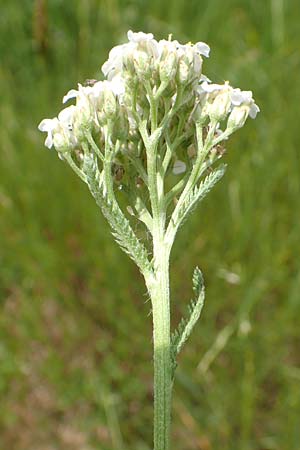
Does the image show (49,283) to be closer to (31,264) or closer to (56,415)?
(31,264)

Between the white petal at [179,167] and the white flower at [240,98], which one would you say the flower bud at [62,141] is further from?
the white flower at [240,98]

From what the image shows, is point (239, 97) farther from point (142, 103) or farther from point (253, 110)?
point (142, 103)

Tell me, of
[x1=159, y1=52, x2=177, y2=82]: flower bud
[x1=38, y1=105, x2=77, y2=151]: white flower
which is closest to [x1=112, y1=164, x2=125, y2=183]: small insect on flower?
[x1=38, y1=105, x2=77, y2=151]: white flower

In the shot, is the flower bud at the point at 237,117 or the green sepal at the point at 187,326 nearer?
the green sepal at the point at 187,326

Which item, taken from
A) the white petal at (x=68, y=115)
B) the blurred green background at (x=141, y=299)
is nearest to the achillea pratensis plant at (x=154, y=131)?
the white petal at (x=68, y=115)

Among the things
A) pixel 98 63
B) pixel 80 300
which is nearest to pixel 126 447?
pixel 80 300

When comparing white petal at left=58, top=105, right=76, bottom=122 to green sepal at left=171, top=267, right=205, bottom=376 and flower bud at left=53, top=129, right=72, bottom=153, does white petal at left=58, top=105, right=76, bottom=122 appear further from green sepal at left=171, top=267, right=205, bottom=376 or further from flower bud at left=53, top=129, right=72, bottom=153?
green sepal at left=171, top=267, right=205, bottom=376
